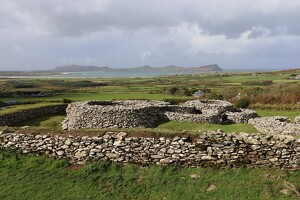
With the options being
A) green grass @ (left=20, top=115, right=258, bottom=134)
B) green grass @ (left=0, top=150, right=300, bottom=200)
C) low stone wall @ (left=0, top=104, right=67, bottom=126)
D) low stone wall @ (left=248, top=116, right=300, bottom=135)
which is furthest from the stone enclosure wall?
green grass @ (left=0, top=150, right=300, bottom=200)

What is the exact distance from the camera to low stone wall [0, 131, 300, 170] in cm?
1211

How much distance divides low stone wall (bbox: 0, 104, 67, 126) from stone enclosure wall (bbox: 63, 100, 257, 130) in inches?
163

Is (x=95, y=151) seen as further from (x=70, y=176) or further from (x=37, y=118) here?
(x=37, y=118)

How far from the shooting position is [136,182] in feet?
39.7

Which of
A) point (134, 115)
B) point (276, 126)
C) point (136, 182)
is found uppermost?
point (134, 115)

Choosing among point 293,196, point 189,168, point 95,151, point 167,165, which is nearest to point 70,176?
point 95,151

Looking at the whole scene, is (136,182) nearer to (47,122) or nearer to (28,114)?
(47,122)

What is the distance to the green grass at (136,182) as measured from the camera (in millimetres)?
11117

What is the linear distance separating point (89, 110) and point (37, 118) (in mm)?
7207

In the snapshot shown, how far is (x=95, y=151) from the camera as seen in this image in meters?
13.5

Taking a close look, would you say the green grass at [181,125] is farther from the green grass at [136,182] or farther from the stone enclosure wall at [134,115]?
the green grass at [136,182]

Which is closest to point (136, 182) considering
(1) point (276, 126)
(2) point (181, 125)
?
(2) point (181, 125)

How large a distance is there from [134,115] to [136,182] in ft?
41.1

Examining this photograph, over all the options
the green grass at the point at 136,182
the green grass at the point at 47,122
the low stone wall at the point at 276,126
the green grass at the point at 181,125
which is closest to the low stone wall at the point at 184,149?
the green grass at the point at 136,182
